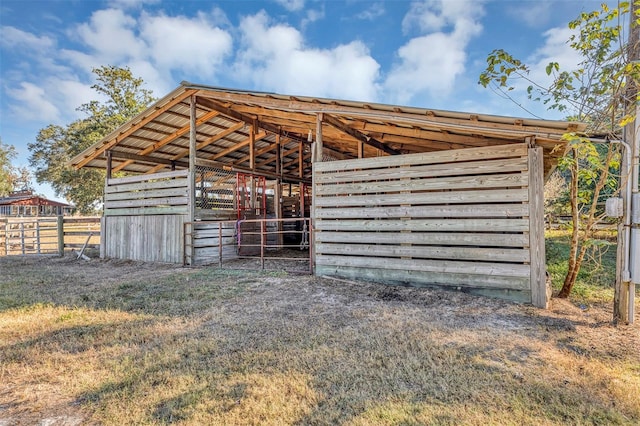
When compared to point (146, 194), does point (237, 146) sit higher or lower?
higher

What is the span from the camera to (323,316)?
12.6 ft

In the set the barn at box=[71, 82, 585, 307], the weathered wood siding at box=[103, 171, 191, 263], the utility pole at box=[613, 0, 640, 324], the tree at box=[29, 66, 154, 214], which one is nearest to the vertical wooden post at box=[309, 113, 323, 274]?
the barn at box=[71, 82, 585, 307]

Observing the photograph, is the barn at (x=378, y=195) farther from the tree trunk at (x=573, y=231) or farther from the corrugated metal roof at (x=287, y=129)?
the tree trunk at (x=573, y=231)

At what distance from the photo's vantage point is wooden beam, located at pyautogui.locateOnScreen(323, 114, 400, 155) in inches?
245

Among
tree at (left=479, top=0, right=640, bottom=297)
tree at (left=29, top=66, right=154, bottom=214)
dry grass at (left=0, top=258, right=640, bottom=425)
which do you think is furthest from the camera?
tree at (left=29, top=66, right=154, bottom=214)

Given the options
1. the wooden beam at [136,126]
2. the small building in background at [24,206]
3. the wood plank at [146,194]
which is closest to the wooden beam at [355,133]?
the wooden beam at [136,126]

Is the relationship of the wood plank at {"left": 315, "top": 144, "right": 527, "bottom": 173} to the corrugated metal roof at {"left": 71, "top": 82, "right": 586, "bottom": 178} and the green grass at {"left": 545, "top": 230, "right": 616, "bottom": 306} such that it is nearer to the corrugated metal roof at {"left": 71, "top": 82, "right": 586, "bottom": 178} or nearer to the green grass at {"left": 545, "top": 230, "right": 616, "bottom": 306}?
the corrugated metal roof at {"left": 71, "top": 82, "right": 586, "bottom": 178}

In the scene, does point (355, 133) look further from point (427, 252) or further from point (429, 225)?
point (427, 252)

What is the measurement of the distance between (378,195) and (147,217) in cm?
650

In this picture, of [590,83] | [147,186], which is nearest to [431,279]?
[590,83]

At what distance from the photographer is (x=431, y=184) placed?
504cm

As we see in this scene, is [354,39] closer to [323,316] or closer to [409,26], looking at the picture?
[409,26]

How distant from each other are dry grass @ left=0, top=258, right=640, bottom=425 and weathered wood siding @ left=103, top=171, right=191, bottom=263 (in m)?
3.58

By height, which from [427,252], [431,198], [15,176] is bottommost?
[427,252]
